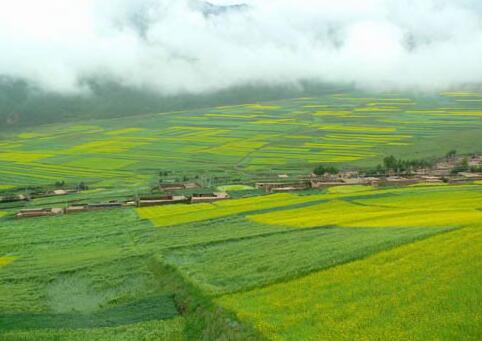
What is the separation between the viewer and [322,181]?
63.7 metres

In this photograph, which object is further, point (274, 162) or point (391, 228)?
point (274, 162)

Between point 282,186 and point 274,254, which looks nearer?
point 274,254

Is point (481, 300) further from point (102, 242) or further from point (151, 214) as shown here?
point (151, 214)

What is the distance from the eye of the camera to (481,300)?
17.4m

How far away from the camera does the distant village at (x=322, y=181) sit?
5519 cm

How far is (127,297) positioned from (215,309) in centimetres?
636

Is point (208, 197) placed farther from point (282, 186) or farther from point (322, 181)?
point (322, 181)

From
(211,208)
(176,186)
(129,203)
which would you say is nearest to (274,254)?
(211,208)

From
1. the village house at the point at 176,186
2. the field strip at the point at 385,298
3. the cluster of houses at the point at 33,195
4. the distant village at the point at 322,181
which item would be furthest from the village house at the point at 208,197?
the field strip at the point at 385,298

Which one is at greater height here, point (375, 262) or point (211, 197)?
point (375, 262)

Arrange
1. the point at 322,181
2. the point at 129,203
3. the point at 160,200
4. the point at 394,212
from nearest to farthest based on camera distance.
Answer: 1. the point at 394,212
2. the point at 129,203
3. the point at 160,200
4. the point at 322,181

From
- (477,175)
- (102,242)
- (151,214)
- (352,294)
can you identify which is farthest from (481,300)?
(477,175)

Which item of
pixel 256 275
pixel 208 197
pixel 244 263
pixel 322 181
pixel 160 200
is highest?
pixel 256 275

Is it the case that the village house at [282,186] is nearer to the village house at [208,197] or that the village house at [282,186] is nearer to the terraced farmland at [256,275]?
the village house at [208,197]
